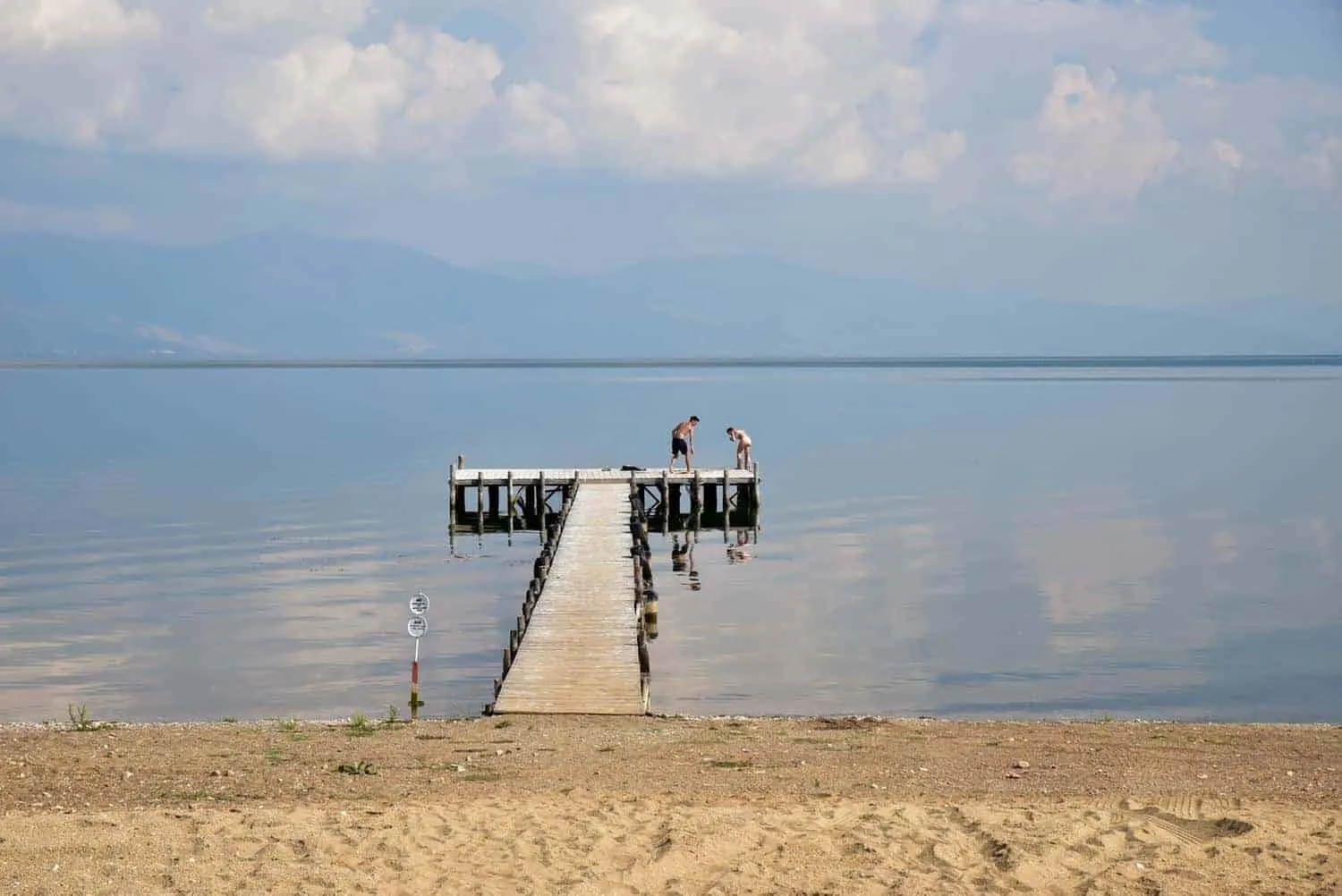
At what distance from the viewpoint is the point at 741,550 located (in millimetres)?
39188

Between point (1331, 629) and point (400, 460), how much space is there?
46.4 m

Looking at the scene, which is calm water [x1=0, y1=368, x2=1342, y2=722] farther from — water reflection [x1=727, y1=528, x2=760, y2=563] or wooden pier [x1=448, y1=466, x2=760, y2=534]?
wooden pier [x1=448, y1=466, x2=760, y2=534]

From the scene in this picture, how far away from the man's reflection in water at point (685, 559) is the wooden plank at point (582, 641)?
2.99 metres

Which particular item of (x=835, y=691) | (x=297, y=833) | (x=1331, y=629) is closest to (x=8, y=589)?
(x=835, y=691)

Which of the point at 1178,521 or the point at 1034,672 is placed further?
the point at 1178,521

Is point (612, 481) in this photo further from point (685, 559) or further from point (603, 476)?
point (685, 559)

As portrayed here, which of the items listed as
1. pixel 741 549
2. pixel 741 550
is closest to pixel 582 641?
pixel 741 550

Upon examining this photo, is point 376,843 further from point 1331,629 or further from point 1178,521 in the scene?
point 1178,521

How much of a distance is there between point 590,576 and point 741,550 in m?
13.5

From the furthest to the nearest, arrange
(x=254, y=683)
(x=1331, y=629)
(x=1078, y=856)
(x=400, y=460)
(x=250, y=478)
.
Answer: (x=400, y=460), (x=250, y=478), (x=1331, y=629), (x=254, y=683), (x=1078, y=856)

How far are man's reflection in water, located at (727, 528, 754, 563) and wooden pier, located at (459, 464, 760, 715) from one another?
4.51 ft

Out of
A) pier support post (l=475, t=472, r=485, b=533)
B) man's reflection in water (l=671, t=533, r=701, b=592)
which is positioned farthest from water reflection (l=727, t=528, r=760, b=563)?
pier support post (l=475, t=472, r=485, b=533)

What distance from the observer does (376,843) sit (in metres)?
10.3

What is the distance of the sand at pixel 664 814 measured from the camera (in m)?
9.70
